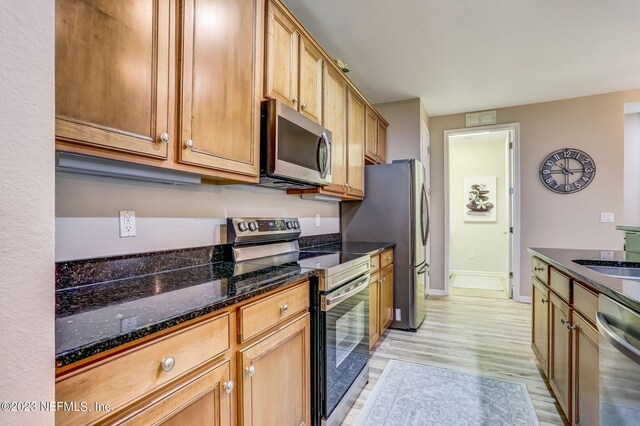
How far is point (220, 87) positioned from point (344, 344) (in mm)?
1467

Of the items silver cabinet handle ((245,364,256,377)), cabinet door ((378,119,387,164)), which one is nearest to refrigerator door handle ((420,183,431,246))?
cabinet door ((378,119,387,164))

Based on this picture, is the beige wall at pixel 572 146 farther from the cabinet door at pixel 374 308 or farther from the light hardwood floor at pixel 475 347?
the cabinet door at pixel 374 308

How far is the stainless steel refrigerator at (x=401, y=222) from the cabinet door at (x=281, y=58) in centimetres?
147

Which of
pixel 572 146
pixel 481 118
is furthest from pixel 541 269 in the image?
pixel 481 118

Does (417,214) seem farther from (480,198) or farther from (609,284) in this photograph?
(480,198)

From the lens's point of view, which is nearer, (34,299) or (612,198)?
(34,299)

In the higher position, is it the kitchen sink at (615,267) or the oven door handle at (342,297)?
the kitchen sink at (615,267)

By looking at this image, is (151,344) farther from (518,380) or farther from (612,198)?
(612,198)

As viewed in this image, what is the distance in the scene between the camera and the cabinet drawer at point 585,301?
51.3 inches

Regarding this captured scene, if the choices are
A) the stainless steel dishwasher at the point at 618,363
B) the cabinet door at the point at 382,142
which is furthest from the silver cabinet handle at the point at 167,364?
the cabinet door at the point at 382,142

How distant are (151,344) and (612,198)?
4.89 m

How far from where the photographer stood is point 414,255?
3066mm

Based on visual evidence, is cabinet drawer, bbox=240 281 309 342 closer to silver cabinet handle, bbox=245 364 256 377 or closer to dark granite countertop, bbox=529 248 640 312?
silver cabinet handle, bbox=245 364 256 377

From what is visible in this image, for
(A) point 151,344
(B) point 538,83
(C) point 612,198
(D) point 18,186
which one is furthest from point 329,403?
(C) point 612,198
